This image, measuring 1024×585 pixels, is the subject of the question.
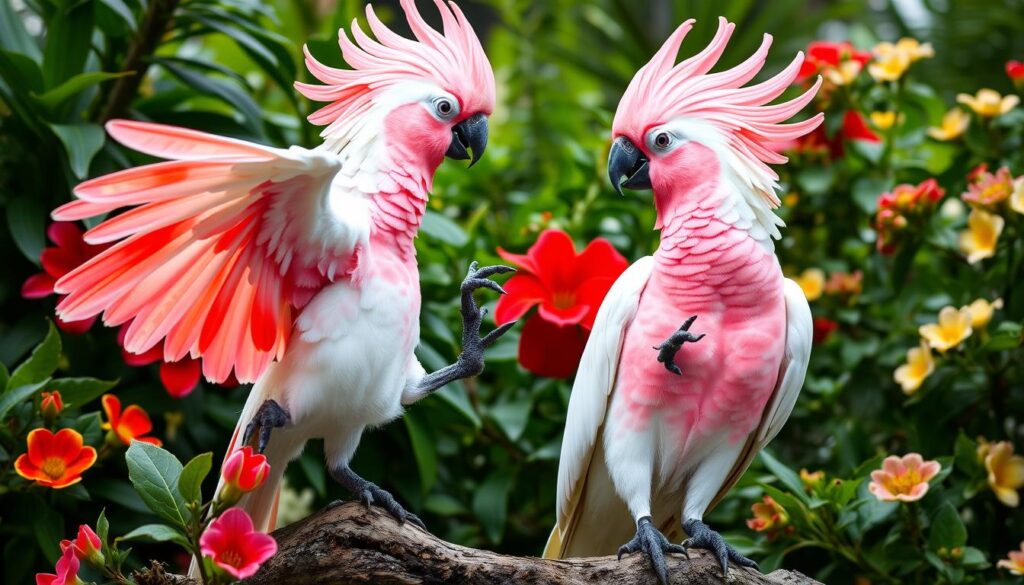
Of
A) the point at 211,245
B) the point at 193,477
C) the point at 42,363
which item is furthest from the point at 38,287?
the point at 193,477

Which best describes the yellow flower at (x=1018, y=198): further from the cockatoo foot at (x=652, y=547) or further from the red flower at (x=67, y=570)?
the red flower at (x=67, y=570)

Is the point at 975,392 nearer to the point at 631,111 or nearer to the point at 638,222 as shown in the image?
the point at 638,222

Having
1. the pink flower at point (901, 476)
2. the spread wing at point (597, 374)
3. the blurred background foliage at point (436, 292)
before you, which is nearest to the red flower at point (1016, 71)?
the blurred background foliage at point (436, 292)

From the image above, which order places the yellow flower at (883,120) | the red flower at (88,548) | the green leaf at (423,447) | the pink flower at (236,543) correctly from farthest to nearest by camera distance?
the yellow flower at (883,120), the green leaf at (423,447), the red flower at (88,548), the pink flower at (236,543)

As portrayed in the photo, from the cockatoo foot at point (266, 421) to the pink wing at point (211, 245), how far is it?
0.07 meters

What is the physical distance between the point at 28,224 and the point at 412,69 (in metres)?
1.02

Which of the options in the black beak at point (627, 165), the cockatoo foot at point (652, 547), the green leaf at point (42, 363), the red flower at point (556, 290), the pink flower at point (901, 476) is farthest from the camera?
the red flower at point (556, 290)

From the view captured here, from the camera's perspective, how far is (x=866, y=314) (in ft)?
8.66

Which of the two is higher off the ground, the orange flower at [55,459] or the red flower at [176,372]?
the orange flower at [55,459]

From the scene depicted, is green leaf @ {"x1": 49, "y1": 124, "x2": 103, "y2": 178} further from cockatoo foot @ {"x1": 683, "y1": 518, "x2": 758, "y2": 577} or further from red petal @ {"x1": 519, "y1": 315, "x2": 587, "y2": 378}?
cockatoo foot @ {"x1": 683, "y1": 518, "x2": 758, "y2": 577}

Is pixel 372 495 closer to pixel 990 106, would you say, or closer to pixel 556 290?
pixel 556 290

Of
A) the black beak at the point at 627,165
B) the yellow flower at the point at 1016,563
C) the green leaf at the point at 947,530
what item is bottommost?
the yellow flower at the point at 1016,563

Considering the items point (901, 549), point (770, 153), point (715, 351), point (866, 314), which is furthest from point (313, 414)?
point (866, 314)

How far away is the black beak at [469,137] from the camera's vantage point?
1.61m
